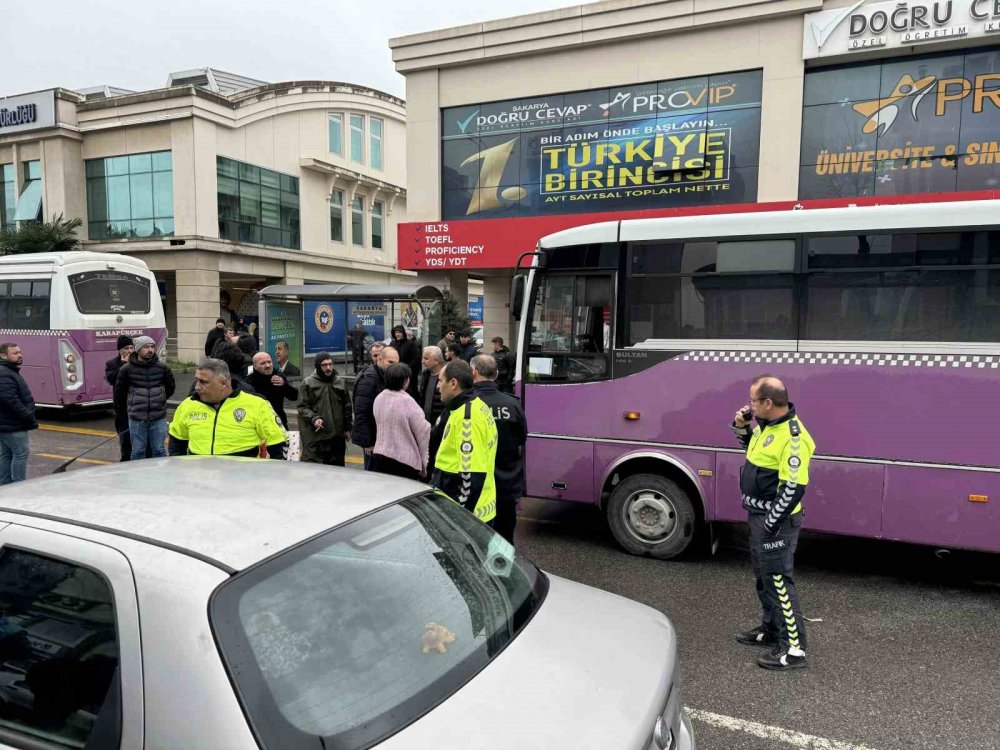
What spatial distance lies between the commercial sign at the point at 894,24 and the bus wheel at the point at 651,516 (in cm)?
1291

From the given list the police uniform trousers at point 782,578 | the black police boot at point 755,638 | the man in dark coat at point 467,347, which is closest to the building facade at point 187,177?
the man in dark coat at point 467,347

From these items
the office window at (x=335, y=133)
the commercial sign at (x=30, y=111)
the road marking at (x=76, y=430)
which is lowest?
the road marking at (x=76, y=430)

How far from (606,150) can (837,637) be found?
1451 cm

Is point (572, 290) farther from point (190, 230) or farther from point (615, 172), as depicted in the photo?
point (190, 230)

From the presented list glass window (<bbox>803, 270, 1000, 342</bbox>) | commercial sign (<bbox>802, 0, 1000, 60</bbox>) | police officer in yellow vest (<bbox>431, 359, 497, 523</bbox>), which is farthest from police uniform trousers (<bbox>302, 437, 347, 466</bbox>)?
commercial sign (<bbox>802, 0, 1000, 60</bbox>)

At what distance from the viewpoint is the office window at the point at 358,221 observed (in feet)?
109

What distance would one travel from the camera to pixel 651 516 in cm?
592

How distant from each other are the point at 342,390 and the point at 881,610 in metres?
5.01

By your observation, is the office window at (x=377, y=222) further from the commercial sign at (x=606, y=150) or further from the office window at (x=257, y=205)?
the commercial sign at (x=606, y=150)

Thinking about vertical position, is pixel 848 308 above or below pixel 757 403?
above

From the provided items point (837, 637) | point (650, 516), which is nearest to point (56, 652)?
point (837, 637)

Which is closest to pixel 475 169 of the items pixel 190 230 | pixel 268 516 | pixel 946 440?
pixel 190 230

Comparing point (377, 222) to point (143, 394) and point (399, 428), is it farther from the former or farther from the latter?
point (399, 428)

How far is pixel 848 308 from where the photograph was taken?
5.22 metres
